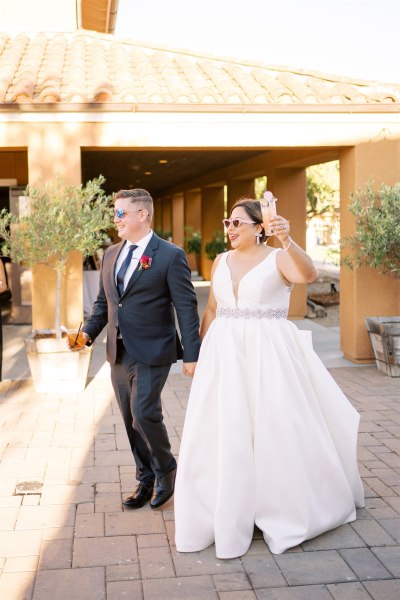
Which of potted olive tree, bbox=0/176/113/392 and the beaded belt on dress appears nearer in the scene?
the beaded belt on dress

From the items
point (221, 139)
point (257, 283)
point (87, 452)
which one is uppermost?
point (221, 139)

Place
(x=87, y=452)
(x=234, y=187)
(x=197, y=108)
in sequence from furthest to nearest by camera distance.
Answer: (x=234, y=187) < (x=197, y=108) < (x=87, y=452)

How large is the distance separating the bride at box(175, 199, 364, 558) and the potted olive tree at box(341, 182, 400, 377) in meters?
4.42

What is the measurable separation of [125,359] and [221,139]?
194 inches

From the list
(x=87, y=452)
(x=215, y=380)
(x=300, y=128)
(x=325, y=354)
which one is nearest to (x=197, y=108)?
(x=300, y=128)

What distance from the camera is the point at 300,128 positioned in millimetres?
9039

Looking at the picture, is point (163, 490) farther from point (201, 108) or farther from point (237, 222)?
point (201, 108)

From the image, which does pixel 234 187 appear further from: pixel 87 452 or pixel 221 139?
pixel 87 452

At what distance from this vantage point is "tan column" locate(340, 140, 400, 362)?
30.1 feet

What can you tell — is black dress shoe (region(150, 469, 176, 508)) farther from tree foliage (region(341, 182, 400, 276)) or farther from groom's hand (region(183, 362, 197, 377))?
tree foliage (region(341, 182, 400, 276))

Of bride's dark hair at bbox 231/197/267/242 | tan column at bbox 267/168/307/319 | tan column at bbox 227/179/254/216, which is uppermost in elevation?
tan column at bbox 227/179/254/216

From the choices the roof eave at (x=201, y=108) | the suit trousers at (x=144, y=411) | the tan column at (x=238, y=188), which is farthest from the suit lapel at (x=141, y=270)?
the tan column at (x=238, y=188)

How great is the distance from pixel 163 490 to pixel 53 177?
4870 mm

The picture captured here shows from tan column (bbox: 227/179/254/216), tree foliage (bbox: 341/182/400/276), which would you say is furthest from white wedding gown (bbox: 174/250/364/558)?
tan column (bbox: 227/179/254/216)
